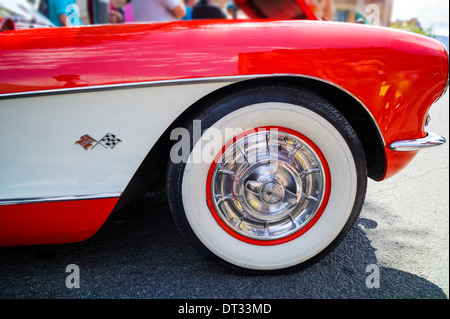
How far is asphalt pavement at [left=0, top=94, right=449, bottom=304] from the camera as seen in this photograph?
1440 millimetres

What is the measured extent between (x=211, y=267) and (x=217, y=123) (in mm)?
711

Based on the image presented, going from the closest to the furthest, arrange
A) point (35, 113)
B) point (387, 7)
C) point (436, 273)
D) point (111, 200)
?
point (35, 113) → point (111, 200) → point (436, 273) → point (387, 7)

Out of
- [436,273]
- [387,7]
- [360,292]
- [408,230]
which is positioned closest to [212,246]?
[360,292]

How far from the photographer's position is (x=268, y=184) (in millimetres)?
1482

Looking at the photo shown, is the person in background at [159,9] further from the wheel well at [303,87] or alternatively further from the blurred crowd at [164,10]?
the wheel well at [303,87]

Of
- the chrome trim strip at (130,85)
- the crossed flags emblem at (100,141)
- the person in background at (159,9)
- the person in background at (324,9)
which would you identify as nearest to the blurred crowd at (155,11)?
the person in background at (159,9)

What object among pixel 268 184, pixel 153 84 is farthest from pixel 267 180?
pixel 153 84

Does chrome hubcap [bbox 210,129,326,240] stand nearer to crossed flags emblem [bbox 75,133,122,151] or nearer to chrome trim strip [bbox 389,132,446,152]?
chrome trim strip [bbox 389,132,446,152]

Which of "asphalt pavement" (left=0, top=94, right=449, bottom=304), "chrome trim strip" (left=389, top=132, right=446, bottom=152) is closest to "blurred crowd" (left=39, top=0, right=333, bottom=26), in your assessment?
"chrome trim strip" (left=389, top=132, right=446, bottom=152)

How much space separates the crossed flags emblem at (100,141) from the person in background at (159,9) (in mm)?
1357

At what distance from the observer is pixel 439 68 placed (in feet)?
4.56

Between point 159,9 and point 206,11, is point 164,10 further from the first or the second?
point 206,11

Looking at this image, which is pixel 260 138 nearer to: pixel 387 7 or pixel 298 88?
pixel 298 88
